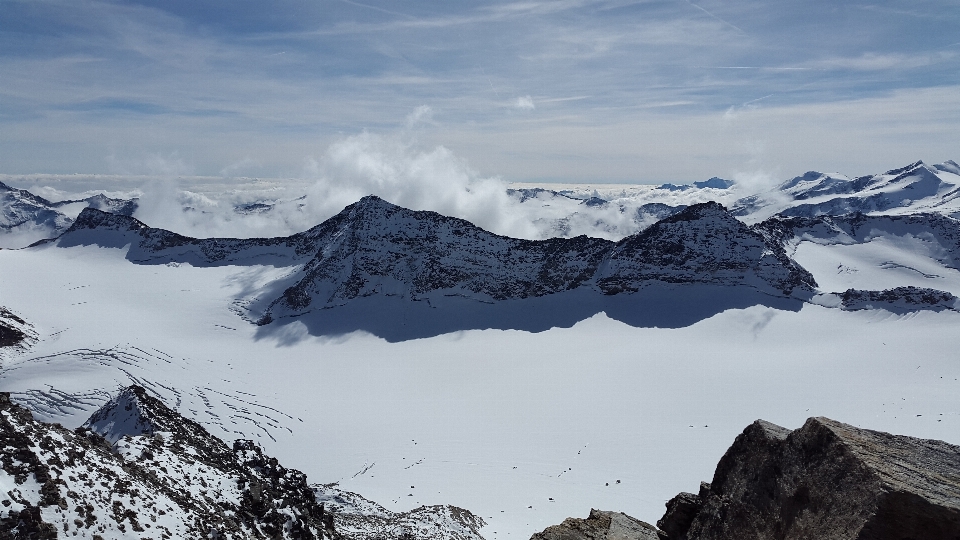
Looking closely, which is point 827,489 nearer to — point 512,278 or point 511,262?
point 512,278

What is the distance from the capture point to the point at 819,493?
1037cm

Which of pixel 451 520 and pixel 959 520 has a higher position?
pixel 959 520

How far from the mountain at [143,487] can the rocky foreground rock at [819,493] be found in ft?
36.2

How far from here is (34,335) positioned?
70688 millimetres

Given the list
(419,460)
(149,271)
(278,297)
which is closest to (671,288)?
(419,460)

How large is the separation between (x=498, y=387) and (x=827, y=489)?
55.1m

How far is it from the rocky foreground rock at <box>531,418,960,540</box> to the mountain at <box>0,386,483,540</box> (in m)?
11.0

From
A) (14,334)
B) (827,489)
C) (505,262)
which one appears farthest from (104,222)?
(827,489)

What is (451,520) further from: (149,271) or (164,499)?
(149,271)

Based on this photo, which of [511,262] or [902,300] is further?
[511,262]

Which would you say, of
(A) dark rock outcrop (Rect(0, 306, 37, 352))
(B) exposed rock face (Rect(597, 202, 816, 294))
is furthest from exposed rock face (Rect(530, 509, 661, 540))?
(B) exposed rock face (Rect(597, 202, 816, 294))

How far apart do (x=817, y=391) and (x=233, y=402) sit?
199 ft

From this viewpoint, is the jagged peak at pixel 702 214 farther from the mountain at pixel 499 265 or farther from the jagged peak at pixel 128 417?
the jagged peak at pixel 128 417

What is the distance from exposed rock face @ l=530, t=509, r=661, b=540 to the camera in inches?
496
